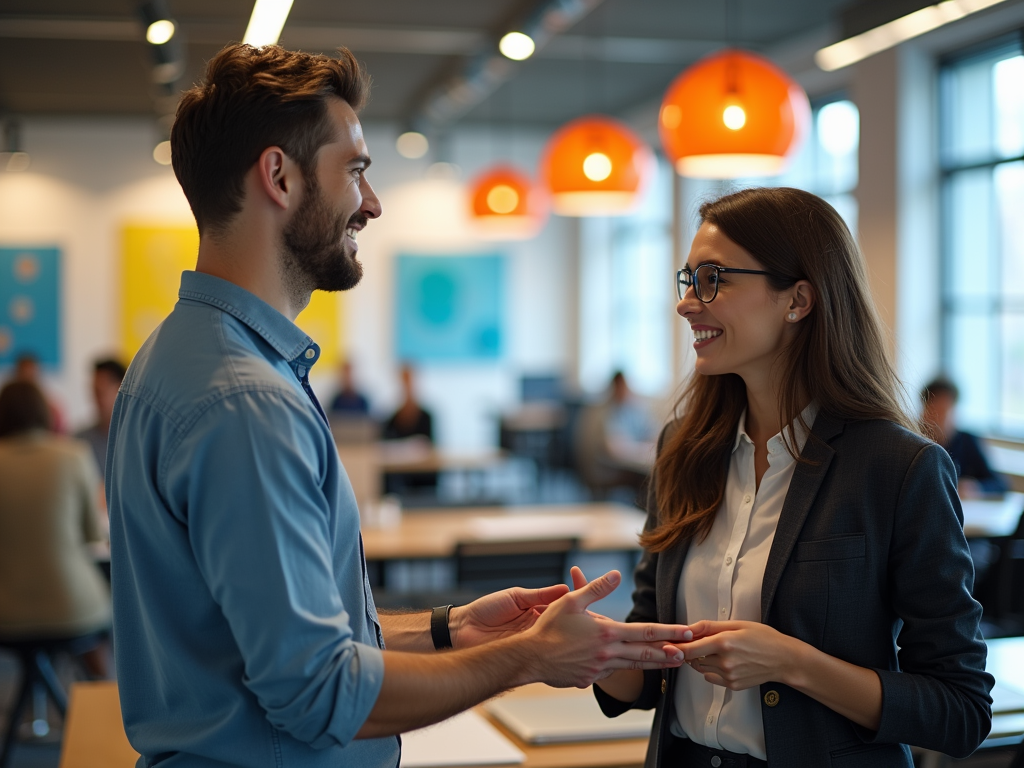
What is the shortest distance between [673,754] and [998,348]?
562 centimetres

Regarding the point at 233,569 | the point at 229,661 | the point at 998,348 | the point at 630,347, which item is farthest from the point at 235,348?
the point at 630,347

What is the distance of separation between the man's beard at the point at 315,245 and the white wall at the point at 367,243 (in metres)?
9.88

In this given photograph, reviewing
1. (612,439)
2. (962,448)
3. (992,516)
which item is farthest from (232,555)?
Answer: (612,439)

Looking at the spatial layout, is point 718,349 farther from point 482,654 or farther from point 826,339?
point 482,654

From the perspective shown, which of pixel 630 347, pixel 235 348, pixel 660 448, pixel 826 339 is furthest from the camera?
pixel 630 347

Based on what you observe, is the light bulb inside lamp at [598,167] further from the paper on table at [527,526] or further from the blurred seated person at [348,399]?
the blurred seated person at [348,399]

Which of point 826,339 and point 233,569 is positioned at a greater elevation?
point 826,339

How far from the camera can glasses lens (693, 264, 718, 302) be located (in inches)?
70.8

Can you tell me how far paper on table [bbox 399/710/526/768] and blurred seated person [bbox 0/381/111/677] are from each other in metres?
2.55

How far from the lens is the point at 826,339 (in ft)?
5.68

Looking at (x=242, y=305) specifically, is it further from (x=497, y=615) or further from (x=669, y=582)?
(x=669, y=582)

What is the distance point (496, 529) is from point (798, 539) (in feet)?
10.8

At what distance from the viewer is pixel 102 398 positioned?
529 centimetres

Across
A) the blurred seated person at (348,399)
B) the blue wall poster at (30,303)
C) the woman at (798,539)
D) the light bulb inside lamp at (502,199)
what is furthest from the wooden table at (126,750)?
the blue wall poster at (30,303)
